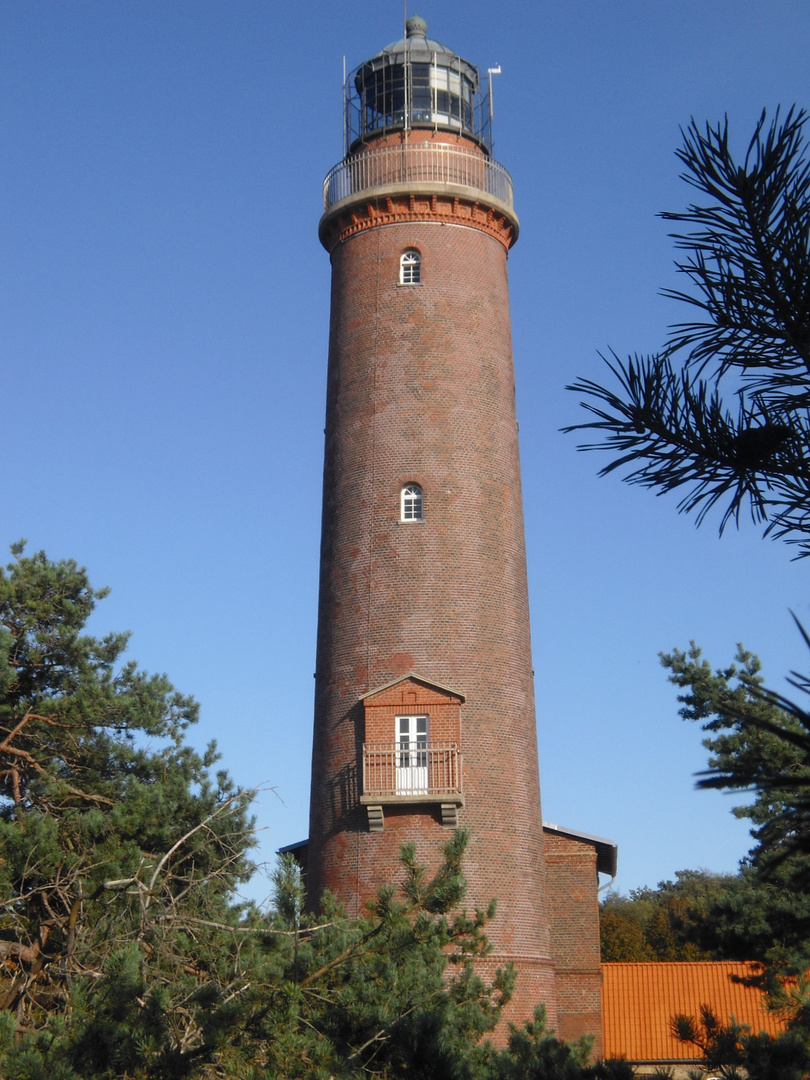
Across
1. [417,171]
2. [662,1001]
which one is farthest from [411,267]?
[662,1001]

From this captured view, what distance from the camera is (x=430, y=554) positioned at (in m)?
24.0

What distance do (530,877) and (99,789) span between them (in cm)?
800

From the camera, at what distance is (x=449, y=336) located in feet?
83.3

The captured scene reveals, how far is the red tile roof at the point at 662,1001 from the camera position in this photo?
2838 cm

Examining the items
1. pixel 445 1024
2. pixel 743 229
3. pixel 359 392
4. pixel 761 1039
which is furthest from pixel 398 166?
pixel 743 229

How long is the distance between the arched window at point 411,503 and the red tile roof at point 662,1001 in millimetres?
12358

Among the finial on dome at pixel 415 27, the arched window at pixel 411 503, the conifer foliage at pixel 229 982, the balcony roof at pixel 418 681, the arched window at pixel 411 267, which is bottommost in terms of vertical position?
the conifer foliage at pixel 229 982

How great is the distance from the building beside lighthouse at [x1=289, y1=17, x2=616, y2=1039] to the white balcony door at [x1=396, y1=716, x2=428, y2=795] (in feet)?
0.09

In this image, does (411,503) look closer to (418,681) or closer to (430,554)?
(430,554)


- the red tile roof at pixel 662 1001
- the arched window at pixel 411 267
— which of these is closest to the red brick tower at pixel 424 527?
the arched window at pixel 411 267

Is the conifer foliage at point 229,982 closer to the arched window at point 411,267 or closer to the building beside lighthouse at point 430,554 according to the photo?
the building beside lighthouse at point 430,554

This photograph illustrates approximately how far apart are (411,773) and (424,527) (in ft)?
14.6

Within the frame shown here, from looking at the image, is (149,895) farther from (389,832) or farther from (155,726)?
(389,832)

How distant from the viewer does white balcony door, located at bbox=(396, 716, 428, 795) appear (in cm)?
2273
